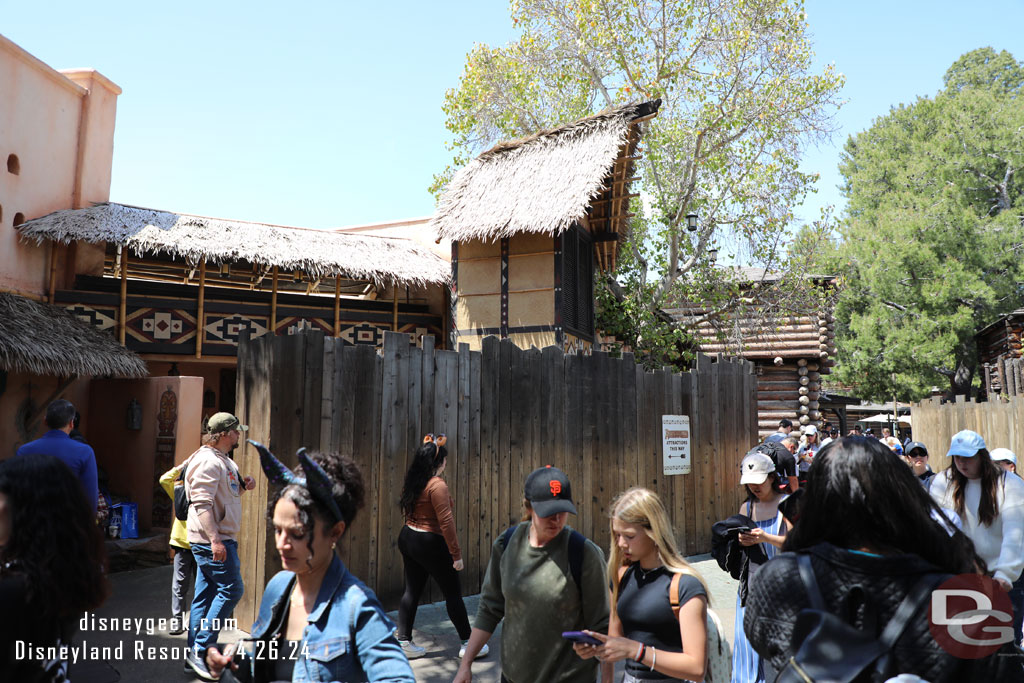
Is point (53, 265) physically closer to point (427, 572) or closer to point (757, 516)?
point (427, 572)

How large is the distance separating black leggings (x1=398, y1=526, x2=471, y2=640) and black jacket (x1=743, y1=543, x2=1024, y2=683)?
14.0 feet

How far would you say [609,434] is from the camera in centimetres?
952

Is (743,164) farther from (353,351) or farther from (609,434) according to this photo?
(353,351)

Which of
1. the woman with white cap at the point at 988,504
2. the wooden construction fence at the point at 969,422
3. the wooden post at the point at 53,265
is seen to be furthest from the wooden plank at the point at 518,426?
the wooden post at the point at 53,265

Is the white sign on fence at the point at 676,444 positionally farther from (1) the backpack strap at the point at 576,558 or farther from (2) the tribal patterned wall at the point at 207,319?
(1) the backpack strap at the point at 576,558

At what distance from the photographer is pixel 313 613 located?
2266mm

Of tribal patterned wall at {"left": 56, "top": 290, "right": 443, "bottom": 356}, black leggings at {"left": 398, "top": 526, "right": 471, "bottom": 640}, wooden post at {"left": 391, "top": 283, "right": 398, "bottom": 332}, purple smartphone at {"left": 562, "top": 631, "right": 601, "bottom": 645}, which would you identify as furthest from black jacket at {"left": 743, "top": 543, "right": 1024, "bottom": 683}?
wooden post at {"left": 391, "top": 283, "right": 398, "bottom": 332}

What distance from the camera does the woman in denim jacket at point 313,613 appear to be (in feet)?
7.21

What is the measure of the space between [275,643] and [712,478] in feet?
31.9

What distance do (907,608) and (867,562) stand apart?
129 mm

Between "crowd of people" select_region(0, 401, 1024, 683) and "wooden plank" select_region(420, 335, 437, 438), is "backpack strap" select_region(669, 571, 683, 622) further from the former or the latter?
"wooden plank" select_region(420, 335, 437, 438)

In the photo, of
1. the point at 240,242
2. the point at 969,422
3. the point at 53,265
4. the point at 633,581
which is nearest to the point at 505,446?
the point at 633,581

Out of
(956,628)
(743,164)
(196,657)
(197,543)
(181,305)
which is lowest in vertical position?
(196,657)

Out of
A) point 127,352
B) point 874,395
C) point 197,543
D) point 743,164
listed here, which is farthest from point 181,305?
point 874,395
